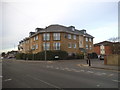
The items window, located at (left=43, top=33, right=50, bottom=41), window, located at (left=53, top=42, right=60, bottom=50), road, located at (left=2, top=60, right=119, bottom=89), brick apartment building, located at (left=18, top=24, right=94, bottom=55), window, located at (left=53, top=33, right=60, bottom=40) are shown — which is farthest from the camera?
window, located at (left=43, top=33, right=50, bottom=41)

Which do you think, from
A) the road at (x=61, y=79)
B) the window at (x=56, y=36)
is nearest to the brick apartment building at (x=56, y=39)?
the window at (x=56, y=36)

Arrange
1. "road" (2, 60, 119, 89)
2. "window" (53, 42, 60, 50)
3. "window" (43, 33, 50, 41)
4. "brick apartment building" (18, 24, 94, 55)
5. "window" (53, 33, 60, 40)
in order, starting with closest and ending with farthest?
"road" (2, 60, 119, 89)
"window" (53, 42, 60, 50)
"brick apartment building" (18, 24, 94, 55)
"window" (53, 33, 60, 40)
"window" (43, 33, 50, 41)

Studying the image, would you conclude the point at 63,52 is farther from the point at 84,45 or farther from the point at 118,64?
the point at 118,64

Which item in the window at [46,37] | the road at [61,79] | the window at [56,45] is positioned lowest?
the road at [61,79]

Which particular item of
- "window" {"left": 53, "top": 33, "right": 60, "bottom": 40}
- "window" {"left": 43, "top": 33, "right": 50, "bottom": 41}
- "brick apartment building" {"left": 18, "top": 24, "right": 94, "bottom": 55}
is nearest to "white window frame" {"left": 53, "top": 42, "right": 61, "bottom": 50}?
"brick apartment building" {"left": 18, "top": 24, "right": 94, "bottom": 55}

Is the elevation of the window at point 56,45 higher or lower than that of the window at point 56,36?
lower

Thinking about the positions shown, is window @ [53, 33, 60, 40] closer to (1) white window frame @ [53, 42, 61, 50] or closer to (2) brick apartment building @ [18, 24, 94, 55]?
(2) brick apartment building @ [18, 24, 94, 55]

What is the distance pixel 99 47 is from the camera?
94125 mm

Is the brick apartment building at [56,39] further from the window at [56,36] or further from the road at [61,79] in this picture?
the road at [61,79]

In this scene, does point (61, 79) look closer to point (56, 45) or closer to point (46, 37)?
point (56, 45)

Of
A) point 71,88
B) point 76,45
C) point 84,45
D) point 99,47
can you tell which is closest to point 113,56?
point 71,88

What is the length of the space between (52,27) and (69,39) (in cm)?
682

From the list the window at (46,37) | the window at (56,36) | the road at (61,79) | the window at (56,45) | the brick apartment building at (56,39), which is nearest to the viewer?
the road at (61,79)

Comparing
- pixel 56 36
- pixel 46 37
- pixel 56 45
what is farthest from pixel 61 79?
pixel 46 37
